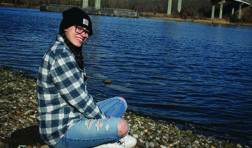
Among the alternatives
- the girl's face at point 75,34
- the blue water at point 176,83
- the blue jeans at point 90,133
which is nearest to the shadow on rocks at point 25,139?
the blue jeans at point 90,133

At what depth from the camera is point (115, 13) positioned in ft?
327

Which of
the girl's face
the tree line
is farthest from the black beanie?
the tree line

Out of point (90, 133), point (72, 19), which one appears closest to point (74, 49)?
point (72, 19)

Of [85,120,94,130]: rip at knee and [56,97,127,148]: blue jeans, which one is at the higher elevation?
[85,120,94,130]: rip at knee

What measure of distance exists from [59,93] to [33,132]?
5.92ft

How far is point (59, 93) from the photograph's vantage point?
2.84 m

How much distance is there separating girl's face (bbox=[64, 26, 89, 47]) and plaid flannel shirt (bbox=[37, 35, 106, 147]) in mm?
132

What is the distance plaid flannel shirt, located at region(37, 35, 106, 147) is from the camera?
276 cm

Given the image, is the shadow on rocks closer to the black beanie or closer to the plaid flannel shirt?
the plaid flannel shirt

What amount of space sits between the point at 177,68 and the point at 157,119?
8.10m

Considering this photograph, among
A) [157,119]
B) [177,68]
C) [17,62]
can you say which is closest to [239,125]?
[157,119]

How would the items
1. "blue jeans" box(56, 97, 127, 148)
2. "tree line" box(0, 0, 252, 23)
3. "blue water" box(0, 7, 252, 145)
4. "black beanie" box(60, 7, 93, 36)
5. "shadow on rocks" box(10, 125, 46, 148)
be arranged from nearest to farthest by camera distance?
"blue jeans" box(56, 97, 127, 148)
"black beanie" box(60, 7, 93, 36)
"shadow on rocks" box(10, 125, 46, 148)
"blue water" box(0, 7, 252, 145)
"tree line" box(0, 0, 252, 23)

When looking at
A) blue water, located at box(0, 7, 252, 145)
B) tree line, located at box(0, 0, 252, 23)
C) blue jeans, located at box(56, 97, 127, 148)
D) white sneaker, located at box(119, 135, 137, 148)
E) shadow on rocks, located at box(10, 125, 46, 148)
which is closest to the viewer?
blue jeans, located at box(56, 97, 127, 148)

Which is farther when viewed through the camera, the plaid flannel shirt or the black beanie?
the black beanie
